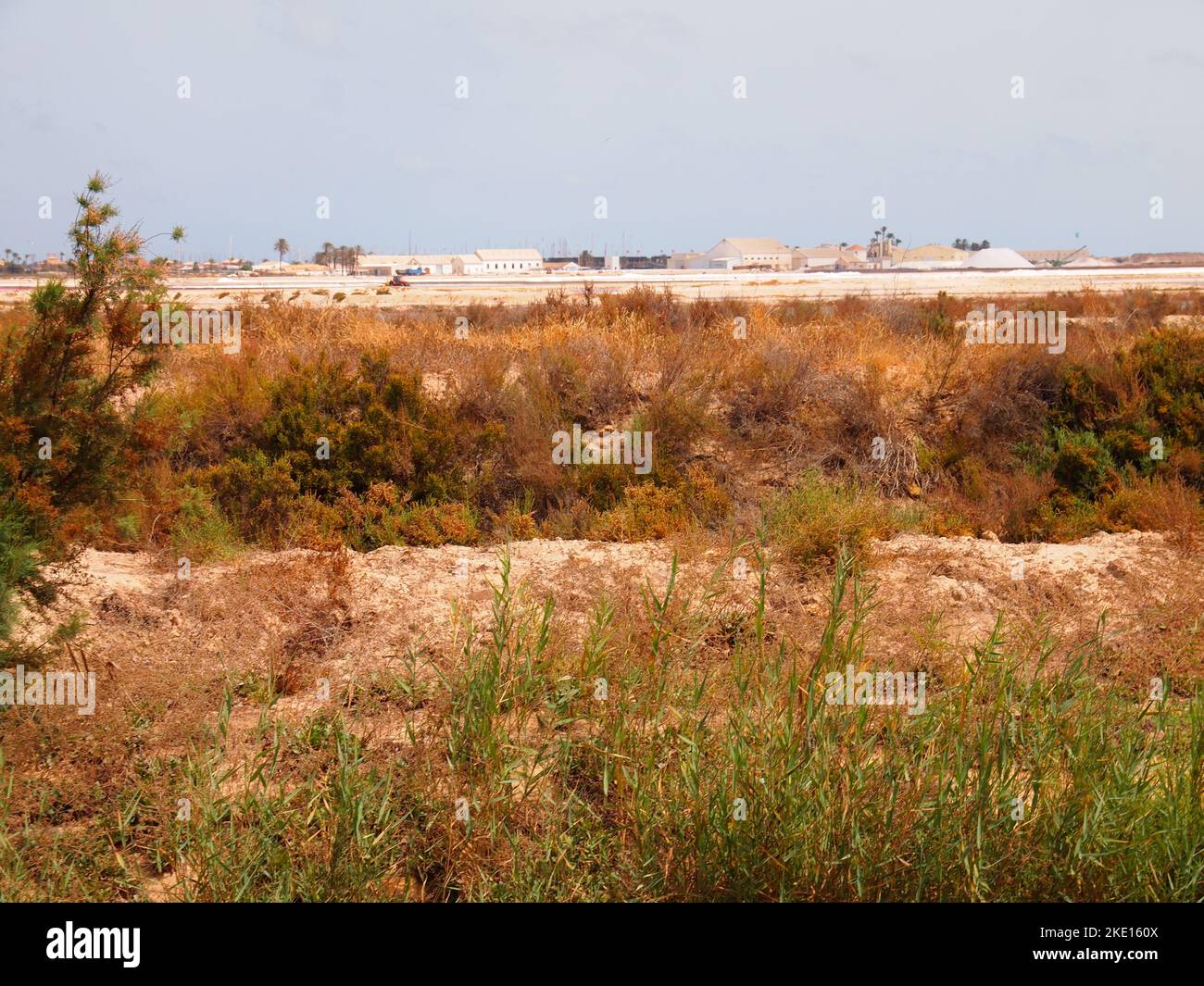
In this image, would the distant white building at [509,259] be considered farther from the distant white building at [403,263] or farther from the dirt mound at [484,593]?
the dirt mound at [484,593]

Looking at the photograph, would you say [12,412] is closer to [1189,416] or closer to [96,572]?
[96,572]

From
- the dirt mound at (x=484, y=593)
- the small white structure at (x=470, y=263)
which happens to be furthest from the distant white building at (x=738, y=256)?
the dirt mound at (x=484, y=593)

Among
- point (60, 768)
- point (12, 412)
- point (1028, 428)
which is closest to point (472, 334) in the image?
point (1028, 428)

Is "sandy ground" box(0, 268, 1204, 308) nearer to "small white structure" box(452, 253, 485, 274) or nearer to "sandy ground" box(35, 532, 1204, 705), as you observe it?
"sandy ground" box(35, 532, 1204, 705)

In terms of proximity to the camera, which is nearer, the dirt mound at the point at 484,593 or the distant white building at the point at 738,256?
the dirt mound at the point at 484,593

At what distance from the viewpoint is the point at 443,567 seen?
29.4 feet

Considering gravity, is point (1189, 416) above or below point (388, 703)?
above

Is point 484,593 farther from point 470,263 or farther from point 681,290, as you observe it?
point 470,263

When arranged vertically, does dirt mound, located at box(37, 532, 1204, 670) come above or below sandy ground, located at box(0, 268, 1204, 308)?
below

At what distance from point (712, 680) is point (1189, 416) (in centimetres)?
1048

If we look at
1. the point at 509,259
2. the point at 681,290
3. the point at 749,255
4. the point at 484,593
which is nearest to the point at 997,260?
the point at 749,255

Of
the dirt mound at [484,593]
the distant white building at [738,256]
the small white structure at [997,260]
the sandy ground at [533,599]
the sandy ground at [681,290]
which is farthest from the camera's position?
the distant white building at [738,256]

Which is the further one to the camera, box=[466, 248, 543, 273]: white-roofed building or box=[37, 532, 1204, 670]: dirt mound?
box=[466, 248, 543, 273]: white-roofed building

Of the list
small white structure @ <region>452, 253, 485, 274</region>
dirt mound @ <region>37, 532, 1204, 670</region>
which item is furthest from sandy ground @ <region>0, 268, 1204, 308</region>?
small white structure @ <region>452, 253, 485, 274</region>
